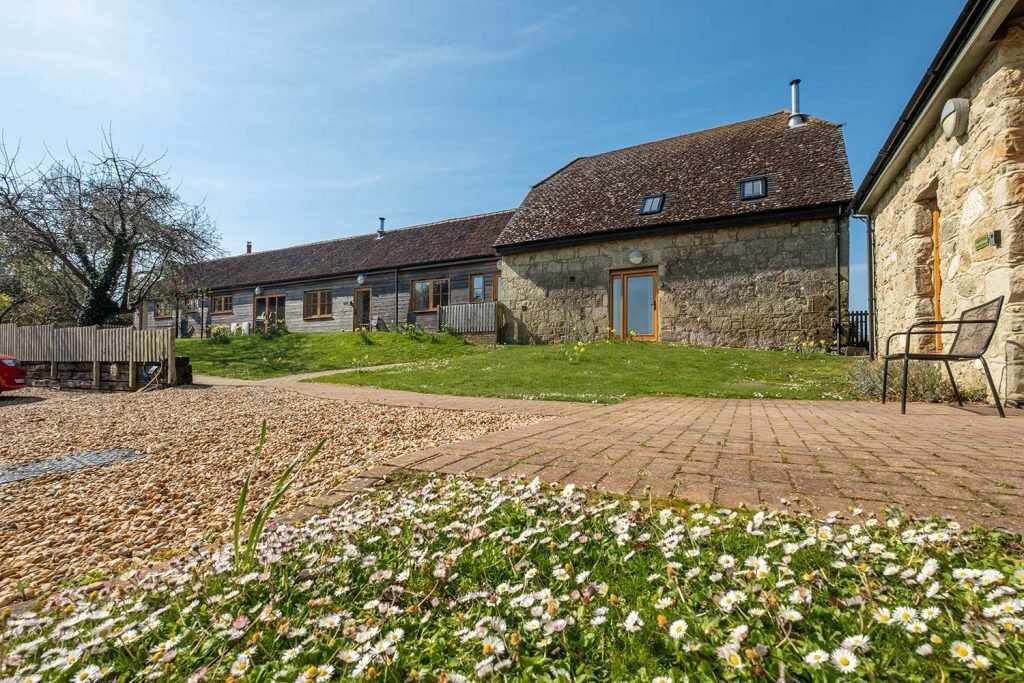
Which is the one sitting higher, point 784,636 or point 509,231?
point 509,231

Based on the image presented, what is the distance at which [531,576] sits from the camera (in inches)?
58.7

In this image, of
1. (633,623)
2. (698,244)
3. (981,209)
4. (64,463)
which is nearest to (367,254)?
(698,244)

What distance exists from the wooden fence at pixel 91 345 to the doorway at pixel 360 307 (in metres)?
12.3

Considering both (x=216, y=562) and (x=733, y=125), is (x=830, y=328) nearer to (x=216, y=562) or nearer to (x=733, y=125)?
(x=733, y=125)

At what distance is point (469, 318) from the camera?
17.6 meters

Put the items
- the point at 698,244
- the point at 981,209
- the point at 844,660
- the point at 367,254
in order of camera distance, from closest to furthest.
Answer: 1. the point at 844,660
2. the point at 981,209
3. the point at 698,244
4. the point at 367,254

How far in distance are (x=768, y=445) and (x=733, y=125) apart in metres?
17.8

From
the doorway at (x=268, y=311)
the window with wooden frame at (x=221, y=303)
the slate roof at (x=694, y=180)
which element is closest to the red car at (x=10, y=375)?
the slate roof at (x=694, y=180)

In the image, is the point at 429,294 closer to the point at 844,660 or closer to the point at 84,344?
the point at 84,344

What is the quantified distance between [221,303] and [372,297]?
10677 mm

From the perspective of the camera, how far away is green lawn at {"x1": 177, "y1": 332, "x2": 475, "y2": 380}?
13.6m

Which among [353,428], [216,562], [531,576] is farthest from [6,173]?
[531,576]

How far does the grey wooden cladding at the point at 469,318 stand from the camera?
17078mm

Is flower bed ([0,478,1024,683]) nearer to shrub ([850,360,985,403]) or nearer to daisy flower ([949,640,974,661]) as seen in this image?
daisy flower ([949,640,974,661])
